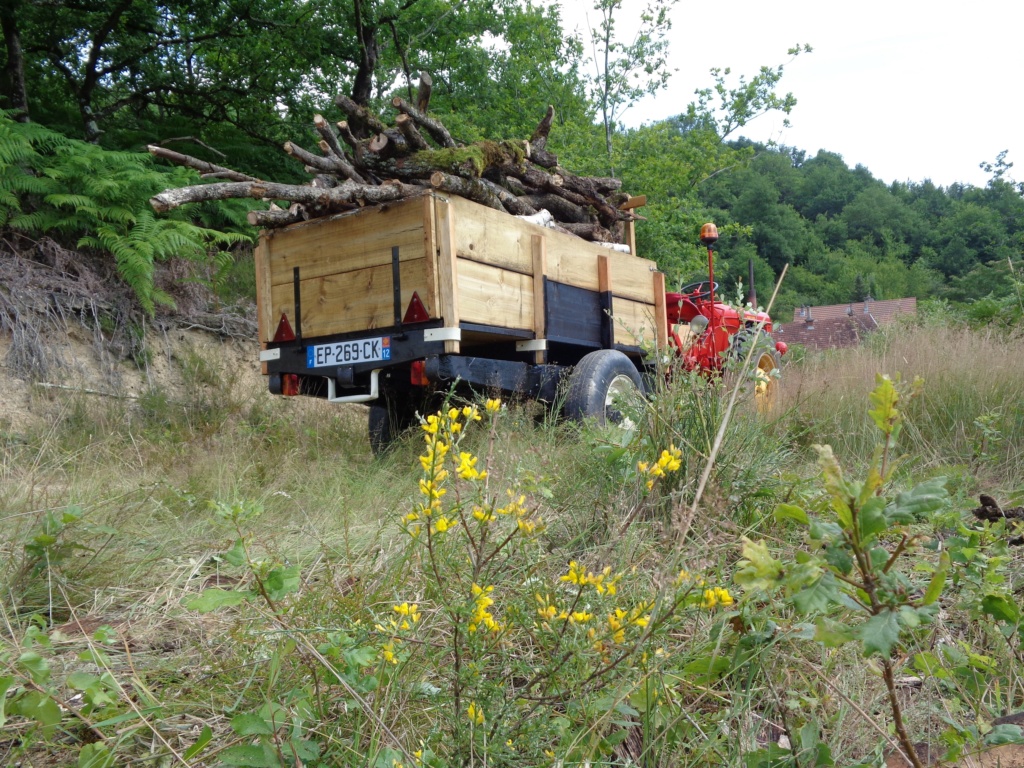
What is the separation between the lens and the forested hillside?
7.85m

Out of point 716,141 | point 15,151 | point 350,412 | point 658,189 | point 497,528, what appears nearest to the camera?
point 497,528

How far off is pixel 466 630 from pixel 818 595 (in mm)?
801

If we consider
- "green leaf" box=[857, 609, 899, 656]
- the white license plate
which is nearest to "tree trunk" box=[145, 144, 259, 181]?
the white license plate

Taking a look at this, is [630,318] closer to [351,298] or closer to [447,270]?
[447,270]

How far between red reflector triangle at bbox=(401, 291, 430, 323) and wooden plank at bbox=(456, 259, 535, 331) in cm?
24

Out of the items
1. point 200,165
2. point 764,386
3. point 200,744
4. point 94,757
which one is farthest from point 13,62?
point 200,744

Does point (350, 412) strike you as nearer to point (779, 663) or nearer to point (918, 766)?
point (779, 663)

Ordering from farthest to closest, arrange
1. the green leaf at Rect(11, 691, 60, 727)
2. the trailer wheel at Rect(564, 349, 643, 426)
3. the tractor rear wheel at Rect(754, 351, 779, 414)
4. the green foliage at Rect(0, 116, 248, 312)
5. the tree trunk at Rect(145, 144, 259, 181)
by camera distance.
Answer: the green foliage at Rect(0, 116, 248, 312) → the trailer wheel at Rect(564, 349, 643, 426) → the tree trunk at Rect(145, 144, 259, 181) → the tractor rear wheel at Rect(754, 351, 779, 414) → the green leaf at Rect(11, 691, 60, 727)

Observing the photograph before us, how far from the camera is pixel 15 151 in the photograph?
7.45 meters

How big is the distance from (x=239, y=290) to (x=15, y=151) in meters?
3.05

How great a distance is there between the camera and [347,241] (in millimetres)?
5496

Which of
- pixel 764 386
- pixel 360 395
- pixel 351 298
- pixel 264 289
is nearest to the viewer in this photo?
pixel 764 386

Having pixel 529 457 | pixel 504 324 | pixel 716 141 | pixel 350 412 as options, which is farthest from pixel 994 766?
pixel 716 141

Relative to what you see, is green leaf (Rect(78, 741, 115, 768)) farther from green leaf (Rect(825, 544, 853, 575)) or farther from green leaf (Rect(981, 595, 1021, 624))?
green leaf (Rect(981, 595, 1021, 624))
